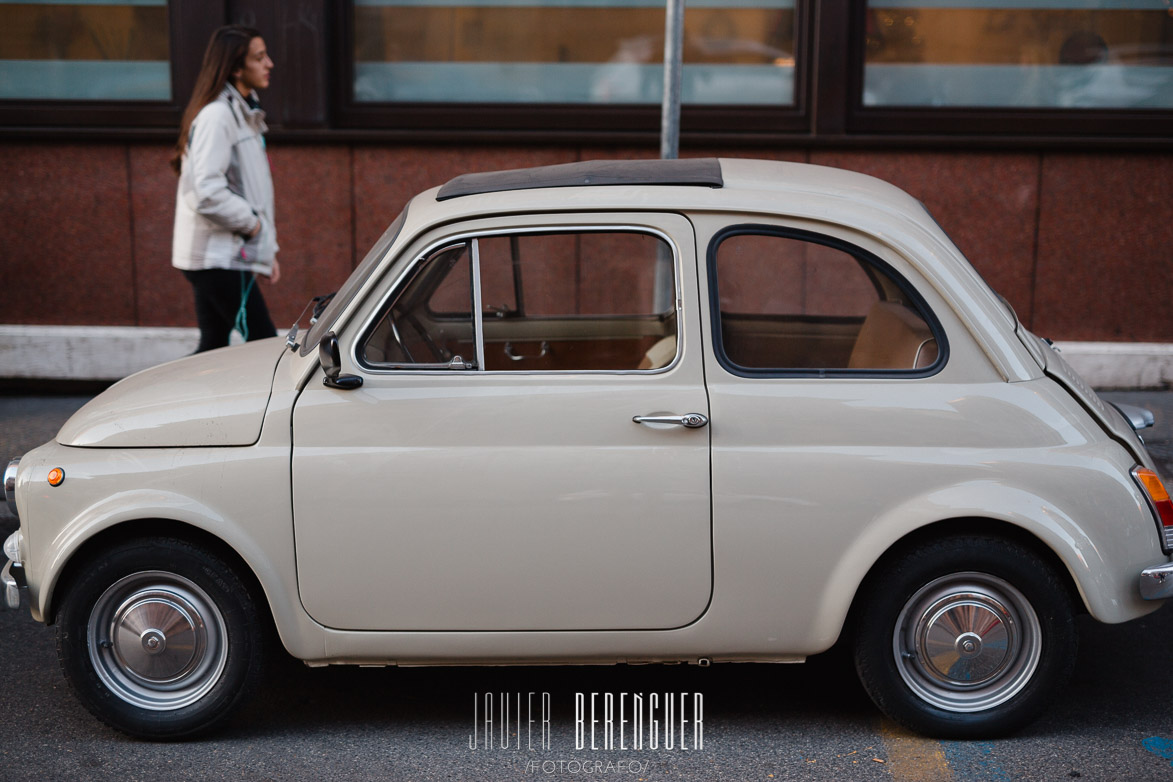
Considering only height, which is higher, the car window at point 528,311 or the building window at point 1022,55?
the building window at point 1022,55

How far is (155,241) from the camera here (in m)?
8.36

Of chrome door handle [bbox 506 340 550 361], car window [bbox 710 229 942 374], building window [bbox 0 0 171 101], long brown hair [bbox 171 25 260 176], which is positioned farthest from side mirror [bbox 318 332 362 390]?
building window [bbox 0 0 171 101]

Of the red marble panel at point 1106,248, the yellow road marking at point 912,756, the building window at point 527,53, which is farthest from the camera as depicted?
the building window at point 527,53

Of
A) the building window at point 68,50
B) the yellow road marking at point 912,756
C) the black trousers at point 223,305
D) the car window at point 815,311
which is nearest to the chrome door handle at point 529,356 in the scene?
the car window at point 815,311

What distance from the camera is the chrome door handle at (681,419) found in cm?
360

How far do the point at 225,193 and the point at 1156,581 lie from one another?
4453 mm

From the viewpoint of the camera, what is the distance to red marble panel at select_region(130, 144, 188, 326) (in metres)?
8.26

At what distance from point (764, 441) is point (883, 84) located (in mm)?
5555

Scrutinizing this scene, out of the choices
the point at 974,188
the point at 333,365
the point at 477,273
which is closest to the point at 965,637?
the point at 477,273

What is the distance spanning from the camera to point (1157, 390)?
8.24 meters

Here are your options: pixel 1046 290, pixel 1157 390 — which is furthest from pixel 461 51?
pixel 1157 390

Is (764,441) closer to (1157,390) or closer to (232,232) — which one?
(232,232)

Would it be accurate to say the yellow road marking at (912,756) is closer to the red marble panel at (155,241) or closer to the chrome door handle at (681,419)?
the chrome door handle at (681,419)

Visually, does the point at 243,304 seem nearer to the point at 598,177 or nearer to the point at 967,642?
the point at 598,177
